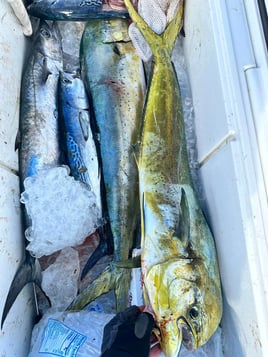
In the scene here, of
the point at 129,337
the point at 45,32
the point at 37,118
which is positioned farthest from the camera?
the point at 45,32

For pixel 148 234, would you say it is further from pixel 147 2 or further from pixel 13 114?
pixel 147 2

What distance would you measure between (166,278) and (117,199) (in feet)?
1.63

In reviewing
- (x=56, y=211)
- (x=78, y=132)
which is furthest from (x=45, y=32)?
(x=56, y=211)

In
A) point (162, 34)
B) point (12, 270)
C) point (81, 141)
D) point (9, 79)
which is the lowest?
point (12, 270)

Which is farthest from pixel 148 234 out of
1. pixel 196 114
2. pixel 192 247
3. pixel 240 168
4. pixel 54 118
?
pixel 54 118

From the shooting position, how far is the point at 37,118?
1955 mm

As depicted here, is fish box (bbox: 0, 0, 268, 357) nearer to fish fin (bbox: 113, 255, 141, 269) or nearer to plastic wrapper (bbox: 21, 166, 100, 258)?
plastic wrapper (bbox: 21, 166, 100, 258)

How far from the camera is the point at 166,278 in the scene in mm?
1491

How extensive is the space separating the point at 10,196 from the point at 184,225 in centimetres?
72

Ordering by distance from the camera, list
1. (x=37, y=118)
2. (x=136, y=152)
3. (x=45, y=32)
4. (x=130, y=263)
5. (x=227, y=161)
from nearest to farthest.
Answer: (x=227, y=161) < (x=130, y=263) < (x=136, y=152) < (x=37, y=118) < (x=45, y=32)

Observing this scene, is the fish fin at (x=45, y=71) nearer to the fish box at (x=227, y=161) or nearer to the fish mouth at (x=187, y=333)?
the fish box at (x=227, y=161)

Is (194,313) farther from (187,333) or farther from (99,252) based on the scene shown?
(99,252)

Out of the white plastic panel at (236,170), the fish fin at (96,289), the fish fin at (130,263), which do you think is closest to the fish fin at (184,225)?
the white plastic panel at (236,170)

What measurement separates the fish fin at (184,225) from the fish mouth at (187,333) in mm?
267
